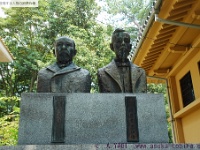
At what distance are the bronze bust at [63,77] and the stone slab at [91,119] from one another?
303mm

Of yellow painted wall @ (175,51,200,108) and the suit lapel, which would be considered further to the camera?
yellow painted wall @ (175,51,200,108)

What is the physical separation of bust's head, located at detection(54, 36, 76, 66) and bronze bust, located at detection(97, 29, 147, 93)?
0.58 meters

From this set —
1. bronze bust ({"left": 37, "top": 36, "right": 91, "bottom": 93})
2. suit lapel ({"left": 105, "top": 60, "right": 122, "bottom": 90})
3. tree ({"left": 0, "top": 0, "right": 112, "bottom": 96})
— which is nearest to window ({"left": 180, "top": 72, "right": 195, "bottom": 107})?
suit lapel ({"left": 105, "top": 60, "right": 122, "bottom": 90})

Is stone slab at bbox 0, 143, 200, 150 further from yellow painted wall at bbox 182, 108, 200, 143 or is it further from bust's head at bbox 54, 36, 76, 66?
yellow painted wall at bbox 182, 108, 200, 143

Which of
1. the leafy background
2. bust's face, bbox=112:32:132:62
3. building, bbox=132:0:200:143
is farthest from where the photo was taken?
the leafy background

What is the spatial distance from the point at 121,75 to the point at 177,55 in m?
5.03

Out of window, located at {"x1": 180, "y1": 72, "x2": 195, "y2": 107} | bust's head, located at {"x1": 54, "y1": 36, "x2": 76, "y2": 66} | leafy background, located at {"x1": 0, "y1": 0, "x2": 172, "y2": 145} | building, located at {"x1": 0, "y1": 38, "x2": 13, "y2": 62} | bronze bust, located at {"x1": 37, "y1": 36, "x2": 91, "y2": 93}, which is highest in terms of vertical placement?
leafy background, located at {"x1": 0, "y1": 0, "x2": 172, "y2": 145}

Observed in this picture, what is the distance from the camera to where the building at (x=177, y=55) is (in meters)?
6.09

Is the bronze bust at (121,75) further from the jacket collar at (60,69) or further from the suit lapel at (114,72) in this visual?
the jacket collar at (60,69)

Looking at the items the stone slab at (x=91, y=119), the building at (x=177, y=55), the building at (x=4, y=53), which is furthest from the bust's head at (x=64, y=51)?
the building at (x=4, y=53)

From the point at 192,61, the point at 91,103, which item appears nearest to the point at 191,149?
the point at 91,103

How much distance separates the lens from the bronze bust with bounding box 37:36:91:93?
402cm

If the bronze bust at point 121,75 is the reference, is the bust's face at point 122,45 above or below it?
above

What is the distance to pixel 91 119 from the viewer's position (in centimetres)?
362
